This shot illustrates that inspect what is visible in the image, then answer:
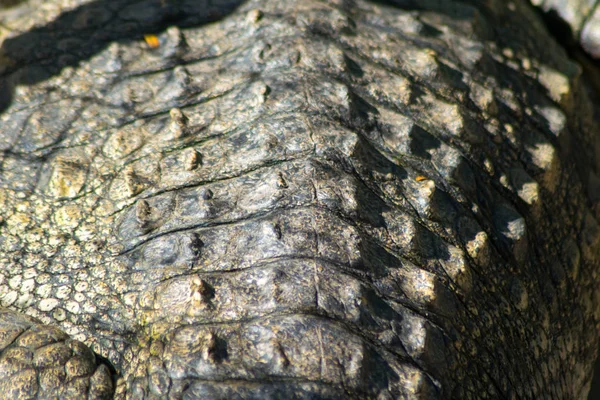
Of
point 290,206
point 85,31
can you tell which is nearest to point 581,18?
point 290,206

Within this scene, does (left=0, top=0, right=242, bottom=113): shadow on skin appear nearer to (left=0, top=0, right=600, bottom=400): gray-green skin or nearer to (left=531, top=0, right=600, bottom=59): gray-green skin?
(left=0, top=0, right=600, bottom=400): gray-green skin

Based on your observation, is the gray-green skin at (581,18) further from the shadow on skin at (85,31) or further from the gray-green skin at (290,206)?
the shadow on skin at (85,31)

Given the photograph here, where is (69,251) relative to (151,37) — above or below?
below

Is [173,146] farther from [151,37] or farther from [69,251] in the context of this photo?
[151,37]

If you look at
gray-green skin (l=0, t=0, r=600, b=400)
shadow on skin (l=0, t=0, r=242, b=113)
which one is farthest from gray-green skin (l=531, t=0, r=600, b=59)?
shadow on skin (l=0, t=0, r=242, b=113)

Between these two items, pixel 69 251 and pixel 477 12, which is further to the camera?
pixel 477 12

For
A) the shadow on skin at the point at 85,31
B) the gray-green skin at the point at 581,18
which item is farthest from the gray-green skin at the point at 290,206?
the gray-green skin at the point at 581,18

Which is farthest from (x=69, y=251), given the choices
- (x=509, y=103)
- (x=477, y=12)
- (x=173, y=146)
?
(x=477, y=12)
